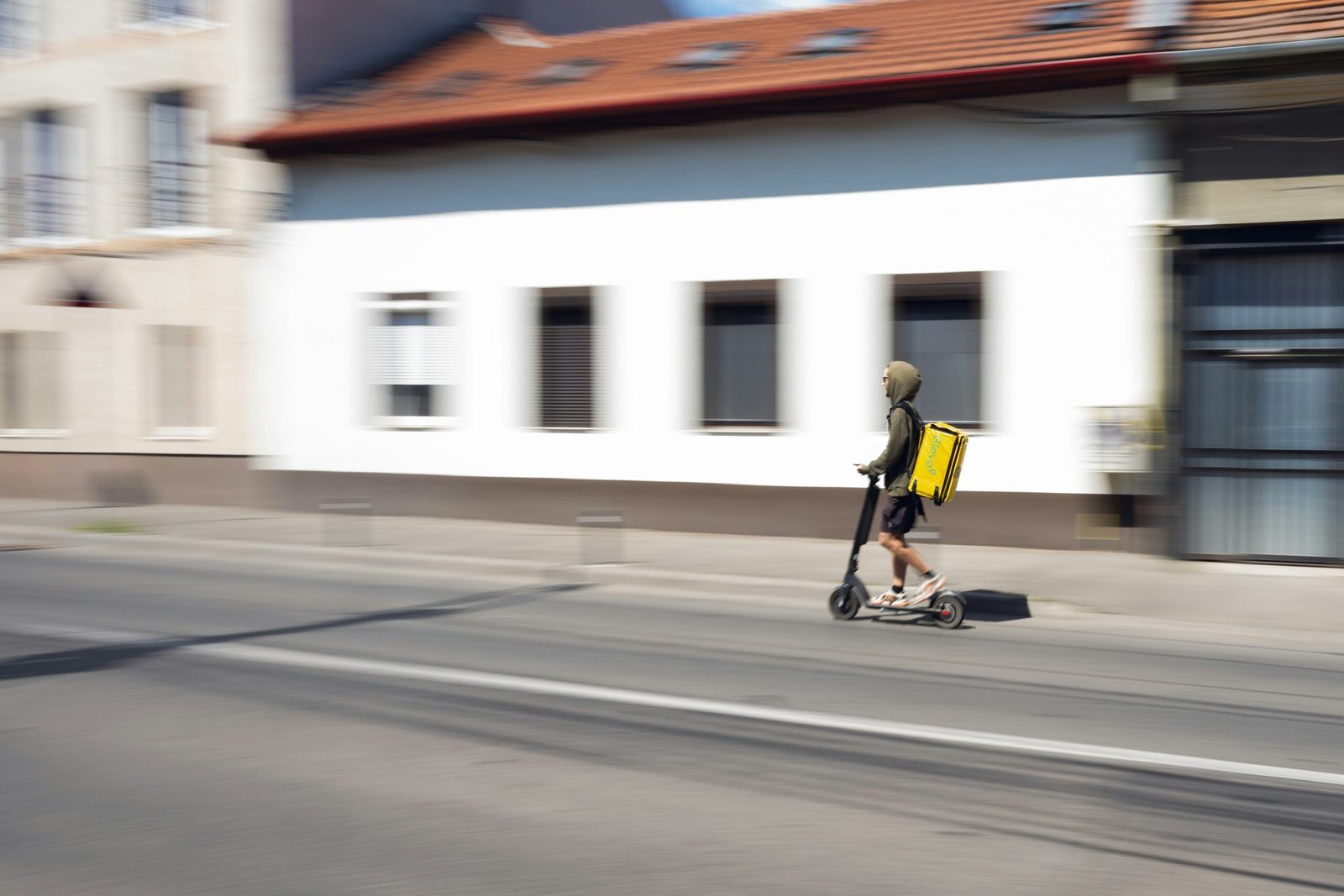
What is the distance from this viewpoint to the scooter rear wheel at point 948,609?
8.80 metres

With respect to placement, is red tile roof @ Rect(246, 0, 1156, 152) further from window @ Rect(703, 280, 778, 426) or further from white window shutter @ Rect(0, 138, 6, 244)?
white window shutter @ Rect(0, 138, 6, 244)

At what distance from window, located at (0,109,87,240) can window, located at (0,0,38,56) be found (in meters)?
1.00

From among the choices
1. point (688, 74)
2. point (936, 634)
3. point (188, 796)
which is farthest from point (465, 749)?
point (688, 74)

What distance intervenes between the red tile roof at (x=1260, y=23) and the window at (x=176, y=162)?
41.3 feet

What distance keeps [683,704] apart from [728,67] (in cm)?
1014

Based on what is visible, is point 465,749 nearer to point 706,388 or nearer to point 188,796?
point 188,796

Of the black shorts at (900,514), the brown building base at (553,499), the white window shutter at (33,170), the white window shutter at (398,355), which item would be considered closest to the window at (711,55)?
the white window shutter at (398,355)

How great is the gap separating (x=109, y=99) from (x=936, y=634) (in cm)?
1527

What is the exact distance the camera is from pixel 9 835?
4.30m

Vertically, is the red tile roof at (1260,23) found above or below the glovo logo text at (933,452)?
above

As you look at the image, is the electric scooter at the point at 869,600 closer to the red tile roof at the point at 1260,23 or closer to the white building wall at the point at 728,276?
the white building wall at the point at 728,276

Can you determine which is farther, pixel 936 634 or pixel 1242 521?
pixel 1242 521

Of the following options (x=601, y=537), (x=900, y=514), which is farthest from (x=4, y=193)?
(x=900, y=514)

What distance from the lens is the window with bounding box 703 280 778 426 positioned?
14.2 m
